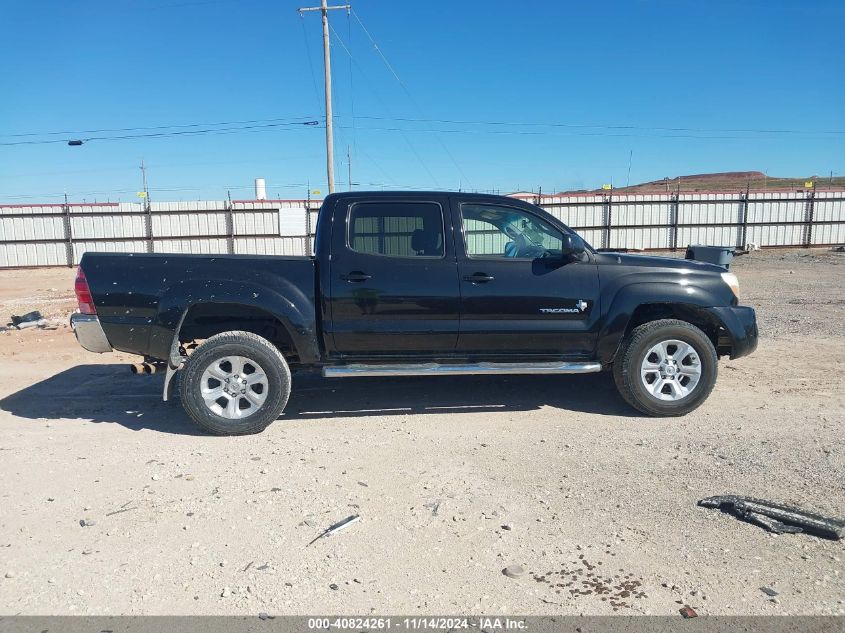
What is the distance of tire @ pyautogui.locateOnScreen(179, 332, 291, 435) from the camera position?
16.4 ft

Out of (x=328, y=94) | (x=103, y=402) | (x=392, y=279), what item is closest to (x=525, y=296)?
(x=392, y=279)

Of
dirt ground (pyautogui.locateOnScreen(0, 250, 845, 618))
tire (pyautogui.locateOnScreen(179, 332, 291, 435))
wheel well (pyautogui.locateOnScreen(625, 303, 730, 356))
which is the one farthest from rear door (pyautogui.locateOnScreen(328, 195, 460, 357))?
wheel well (pyautogui.locateOnScreen(625, 303, 730, 356))

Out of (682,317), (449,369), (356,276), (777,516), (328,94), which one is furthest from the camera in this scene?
(328,94)

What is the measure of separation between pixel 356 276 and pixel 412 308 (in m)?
0.52

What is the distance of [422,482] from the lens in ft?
13.6

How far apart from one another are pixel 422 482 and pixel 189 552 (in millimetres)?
1470

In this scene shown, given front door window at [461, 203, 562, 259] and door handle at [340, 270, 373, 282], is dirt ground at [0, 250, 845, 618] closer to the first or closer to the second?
door handle at [340, 270, 373, 282]

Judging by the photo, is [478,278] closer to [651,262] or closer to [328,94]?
[651,262]

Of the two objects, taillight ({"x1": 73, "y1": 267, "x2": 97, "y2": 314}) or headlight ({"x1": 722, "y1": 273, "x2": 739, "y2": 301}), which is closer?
taillight ({"x1": 73, "y1": 267, "x2": 97, "y2": 314})

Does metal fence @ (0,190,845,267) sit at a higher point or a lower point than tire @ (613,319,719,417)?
higher

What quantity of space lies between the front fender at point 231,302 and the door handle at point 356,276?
344mm

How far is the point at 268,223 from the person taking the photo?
2269 cm

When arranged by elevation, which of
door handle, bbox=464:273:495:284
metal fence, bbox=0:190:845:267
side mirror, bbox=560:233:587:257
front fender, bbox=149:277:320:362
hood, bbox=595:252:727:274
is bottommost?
front fender, bbox=149:277:320:362

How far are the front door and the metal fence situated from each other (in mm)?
16336
